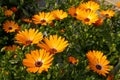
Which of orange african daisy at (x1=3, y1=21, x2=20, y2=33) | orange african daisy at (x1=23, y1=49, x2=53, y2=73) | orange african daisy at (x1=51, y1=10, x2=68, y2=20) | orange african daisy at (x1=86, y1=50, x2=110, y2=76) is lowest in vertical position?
orange african daisy at (x1=3, y1=21, x2=20, y2=33)

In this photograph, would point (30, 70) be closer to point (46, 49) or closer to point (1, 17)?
point (46, 49)

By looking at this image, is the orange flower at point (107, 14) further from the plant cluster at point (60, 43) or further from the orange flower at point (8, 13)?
the orange flower at point (8, 13)

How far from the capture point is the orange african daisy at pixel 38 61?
223 cm

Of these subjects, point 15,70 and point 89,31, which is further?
point 89,31

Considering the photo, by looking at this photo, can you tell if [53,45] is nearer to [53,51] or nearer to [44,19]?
[53,51]

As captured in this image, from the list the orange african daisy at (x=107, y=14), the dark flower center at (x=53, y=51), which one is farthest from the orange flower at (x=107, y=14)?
the dark flower center at (x=53, y=51)

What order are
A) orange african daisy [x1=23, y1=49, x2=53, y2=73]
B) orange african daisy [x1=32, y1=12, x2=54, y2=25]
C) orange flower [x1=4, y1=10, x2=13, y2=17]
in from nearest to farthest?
orange african daisy [x1=23, y1=49, x2=53, y2=73] < orange african daisy [x1=32, y1=12, x2=54, y2=25] < orange flower [x1=4, y1=10, x2=13, y2=17]

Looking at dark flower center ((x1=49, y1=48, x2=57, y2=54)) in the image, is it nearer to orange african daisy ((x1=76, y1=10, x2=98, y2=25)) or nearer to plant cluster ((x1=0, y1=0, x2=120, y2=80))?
plant cluster ((x1=0, y1=0, x2=120, y2=80))

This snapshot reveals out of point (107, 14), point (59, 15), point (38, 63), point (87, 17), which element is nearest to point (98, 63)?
point (38, 63)

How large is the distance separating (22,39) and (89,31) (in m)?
0.83

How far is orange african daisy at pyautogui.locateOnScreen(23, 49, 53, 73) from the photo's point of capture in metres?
2.23

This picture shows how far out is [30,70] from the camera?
2.21 meters

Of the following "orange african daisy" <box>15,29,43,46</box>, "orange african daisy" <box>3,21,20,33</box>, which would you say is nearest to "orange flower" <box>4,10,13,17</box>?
"orange african daisy" <box>3,21,20,33</box>

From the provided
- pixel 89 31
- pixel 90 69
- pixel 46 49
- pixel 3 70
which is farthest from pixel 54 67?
pixel 89 31
